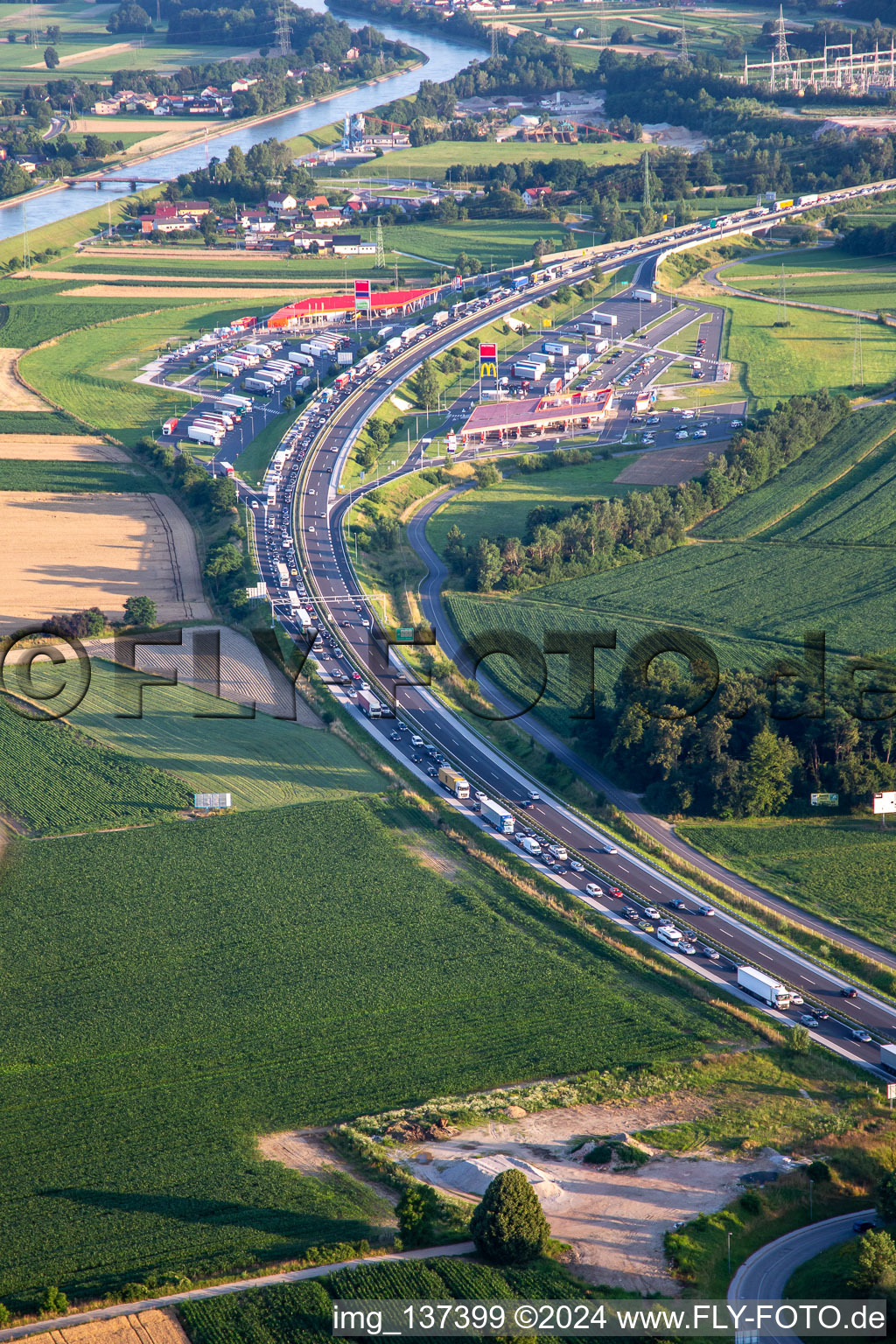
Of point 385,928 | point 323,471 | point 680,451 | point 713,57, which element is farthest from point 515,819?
point 713,57

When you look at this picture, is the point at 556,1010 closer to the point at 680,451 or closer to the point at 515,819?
the point at 515,819

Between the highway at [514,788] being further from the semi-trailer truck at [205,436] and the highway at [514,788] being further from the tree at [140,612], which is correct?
the semi-trailer truck at [205,436]

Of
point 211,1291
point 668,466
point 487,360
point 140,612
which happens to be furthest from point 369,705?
point 487,360

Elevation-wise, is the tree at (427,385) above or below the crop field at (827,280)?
below

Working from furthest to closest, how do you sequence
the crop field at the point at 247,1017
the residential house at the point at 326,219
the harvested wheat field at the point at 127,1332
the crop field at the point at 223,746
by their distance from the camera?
1. the residential house at the point at 326,219
2. the crop field at the point at 223,746
3. the crop field at the point at 247,1017
4. the harvested wheat field at the point at 127,1332

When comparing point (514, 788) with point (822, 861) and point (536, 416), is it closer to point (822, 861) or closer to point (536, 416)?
point (822, 861)

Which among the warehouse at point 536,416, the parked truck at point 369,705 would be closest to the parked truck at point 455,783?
the parked truck at point 369,705

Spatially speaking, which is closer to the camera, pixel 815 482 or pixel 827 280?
pixel 815 482

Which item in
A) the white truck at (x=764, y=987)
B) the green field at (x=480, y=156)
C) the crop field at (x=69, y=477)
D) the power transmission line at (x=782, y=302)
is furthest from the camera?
the green field at (x=480, y=156)
